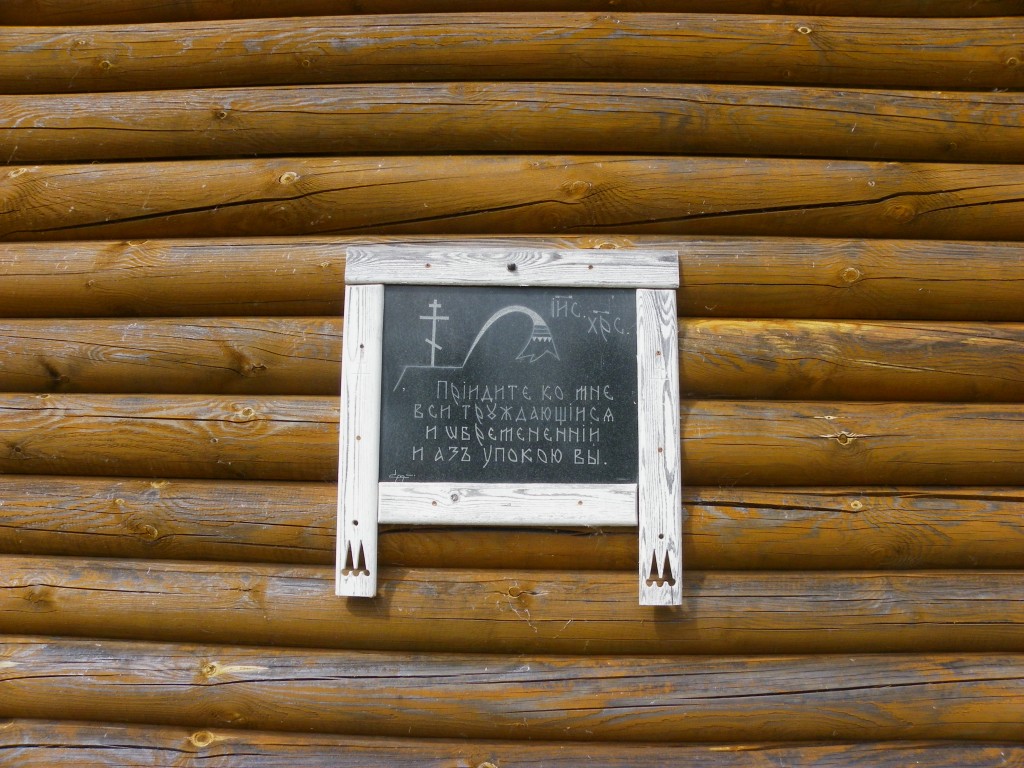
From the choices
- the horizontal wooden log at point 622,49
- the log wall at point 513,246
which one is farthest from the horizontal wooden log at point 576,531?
the horizontal wooden log at point 622,49

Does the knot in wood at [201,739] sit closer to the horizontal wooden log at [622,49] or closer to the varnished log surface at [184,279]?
the varnished log surface at [184,279]

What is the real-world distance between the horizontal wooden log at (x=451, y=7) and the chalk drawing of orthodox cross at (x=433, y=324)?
137 cm

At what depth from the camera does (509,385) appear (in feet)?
8.71

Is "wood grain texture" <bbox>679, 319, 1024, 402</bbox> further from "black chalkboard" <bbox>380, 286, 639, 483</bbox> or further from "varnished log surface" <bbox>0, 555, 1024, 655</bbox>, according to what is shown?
"varnished log surface" <bbox>0, 555, 1024, 655</bbox>

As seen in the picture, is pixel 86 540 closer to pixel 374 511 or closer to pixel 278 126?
pixel 374 511

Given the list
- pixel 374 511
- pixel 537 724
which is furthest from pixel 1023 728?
pixel 374 511

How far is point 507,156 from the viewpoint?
2895mm

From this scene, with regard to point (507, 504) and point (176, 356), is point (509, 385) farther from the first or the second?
point (176, 356)

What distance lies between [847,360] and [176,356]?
2.68m

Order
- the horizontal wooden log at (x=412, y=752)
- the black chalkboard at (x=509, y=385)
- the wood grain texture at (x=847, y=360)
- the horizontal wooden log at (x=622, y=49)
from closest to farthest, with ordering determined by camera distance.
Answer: the horizontal wooden log at (x=412, y=752) < the black chalkboard at (x=509, y=385) < the wood grain texture at (x=847, y=360) < the horizontal wooden log at (x=622, y=49)

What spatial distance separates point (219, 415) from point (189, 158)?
1.18 m

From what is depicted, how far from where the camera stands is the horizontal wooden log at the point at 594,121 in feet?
9.49

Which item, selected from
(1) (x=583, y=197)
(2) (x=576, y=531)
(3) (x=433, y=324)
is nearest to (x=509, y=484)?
(2) (x=576, y=531)

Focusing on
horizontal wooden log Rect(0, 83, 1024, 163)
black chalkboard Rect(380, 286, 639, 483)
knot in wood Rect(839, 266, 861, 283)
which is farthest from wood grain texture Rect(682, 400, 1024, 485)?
horizontal wooden log Rect(0, 83, 1024, 163)
